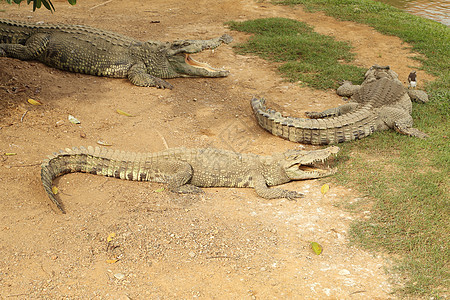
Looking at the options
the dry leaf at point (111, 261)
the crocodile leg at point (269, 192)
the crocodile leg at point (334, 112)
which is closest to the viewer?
the dry leaf at point (111, 261)

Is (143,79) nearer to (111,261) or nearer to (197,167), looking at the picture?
(197,167)

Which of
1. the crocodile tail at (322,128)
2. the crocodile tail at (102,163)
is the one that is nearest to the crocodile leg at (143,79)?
the crocodile tail at (322,128)

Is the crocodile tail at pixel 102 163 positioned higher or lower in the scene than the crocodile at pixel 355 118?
lower

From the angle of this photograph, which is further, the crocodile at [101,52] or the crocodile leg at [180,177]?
the crocodile at [101,52]

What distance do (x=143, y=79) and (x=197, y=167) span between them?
11.5 ft

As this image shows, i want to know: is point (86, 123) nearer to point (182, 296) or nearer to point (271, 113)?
point (271, 113)

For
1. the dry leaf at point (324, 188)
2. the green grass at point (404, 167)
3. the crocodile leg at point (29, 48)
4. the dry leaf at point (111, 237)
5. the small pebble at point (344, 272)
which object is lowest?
the dry leaf at point (111, 237)

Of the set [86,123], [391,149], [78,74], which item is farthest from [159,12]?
[391,149]

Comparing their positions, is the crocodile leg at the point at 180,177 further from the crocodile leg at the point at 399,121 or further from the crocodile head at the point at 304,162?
the crocodile leg at the point at 399,121

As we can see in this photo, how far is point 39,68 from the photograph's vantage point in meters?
8.27

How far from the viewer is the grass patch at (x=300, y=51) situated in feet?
29.6

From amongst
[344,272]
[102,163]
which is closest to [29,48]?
[102,163]

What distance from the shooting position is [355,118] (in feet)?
22.1

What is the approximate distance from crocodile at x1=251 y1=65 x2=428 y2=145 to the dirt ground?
27 cm
